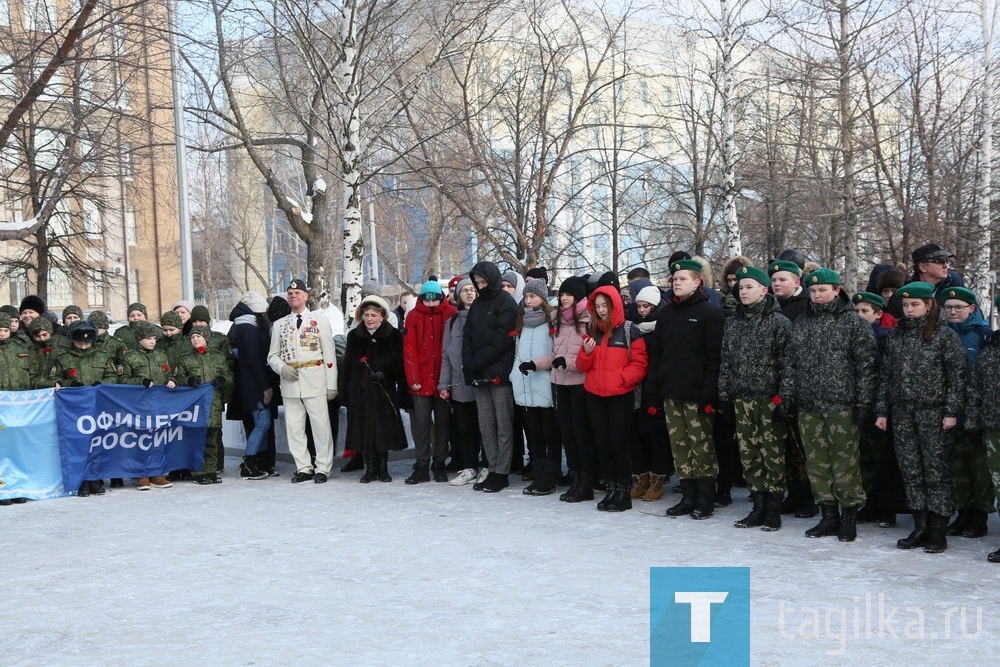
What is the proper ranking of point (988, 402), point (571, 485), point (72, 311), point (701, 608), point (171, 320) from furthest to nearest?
point (72, 311)
point (171, 320)
point (571, 485)
point (988, 402)
point (701, 608)

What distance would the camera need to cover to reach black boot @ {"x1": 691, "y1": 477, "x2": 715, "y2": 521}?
27.0 ft

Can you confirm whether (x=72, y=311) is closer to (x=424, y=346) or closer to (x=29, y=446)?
(x=29, y=446)

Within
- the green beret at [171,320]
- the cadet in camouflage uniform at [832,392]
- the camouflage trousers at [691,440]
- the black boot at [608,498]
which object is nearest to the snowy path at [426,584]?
the black boot at [608,498]

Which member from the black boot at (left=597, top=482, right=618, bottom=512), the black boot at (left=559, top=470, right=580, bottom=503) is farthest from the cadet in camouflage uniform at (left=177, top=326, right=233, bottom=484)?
the black boot at (left=597, top=482, right=618, bottom=512)

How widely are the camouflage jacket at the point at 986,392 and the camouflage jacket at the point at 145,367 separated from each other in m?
7.83

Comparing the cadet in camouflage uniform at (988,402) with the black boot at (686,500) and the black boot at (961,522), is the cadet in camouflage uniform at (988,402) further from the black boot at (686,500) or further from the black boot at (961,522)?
the black boot at (686,500)

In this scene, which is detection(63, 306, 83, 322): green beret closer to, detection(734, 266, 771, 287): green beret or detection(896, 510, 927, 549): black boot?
detection(734, 266, 771, 287): green beret

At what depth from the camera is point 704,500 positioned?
831cm

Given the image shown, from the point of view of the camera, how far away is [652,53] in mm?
27141

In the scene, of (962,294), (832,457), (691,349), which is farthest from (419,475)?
(962,294)

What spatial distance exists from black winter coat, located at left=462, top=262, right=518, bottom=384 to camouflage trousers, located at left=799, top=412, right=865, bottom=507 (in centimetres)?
316

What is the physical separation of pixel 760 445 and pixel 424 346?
384 centimetres

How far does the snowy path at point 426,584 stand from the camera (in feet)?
16.8
